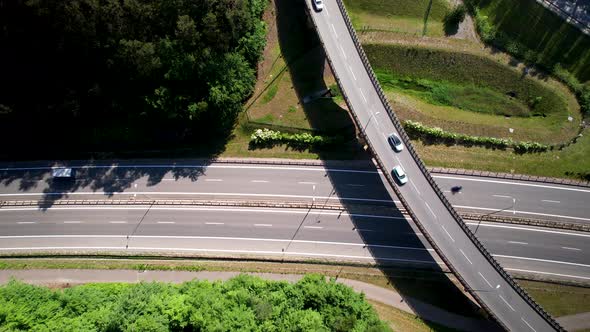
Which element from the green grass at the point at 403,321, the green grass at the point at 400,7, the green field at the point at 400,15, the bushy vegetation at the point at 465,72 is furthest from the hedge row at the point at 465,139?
the green grass at the point at 403,321

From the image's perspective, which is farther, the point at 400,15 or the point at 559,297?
the point at 400,15

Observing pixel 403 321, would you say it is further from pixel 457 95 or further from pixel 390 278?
pixel 457 95

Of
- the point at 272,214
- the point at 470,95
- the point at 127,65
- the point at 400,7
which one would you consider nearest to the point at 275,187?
the point at 272,214

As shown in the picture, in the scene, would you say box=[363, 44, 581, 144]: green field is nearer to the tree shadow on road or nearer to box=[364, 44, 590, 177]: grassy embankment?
box=[364, 44, 590, 177]: grassy embankment

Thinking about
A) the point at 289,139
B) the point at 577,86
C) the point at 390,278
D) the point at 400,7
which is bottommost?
the point at 390,278

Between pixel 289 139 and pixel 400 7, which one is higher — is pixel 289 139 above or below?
below

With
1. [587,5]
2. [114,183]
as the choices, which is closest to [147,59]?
[114,183]

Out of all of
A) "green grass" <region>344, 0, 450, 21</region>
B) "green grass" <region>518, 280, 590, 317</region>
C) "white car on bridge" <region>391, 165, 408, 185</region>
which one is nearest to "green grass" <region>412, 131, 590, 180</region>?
"white car on bridge" <region>391, 165, 408, 185</region>

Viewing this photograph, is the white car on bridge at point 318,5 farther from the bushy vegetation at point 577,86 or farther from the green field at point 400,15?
the bushy vegetation at point 577,86
